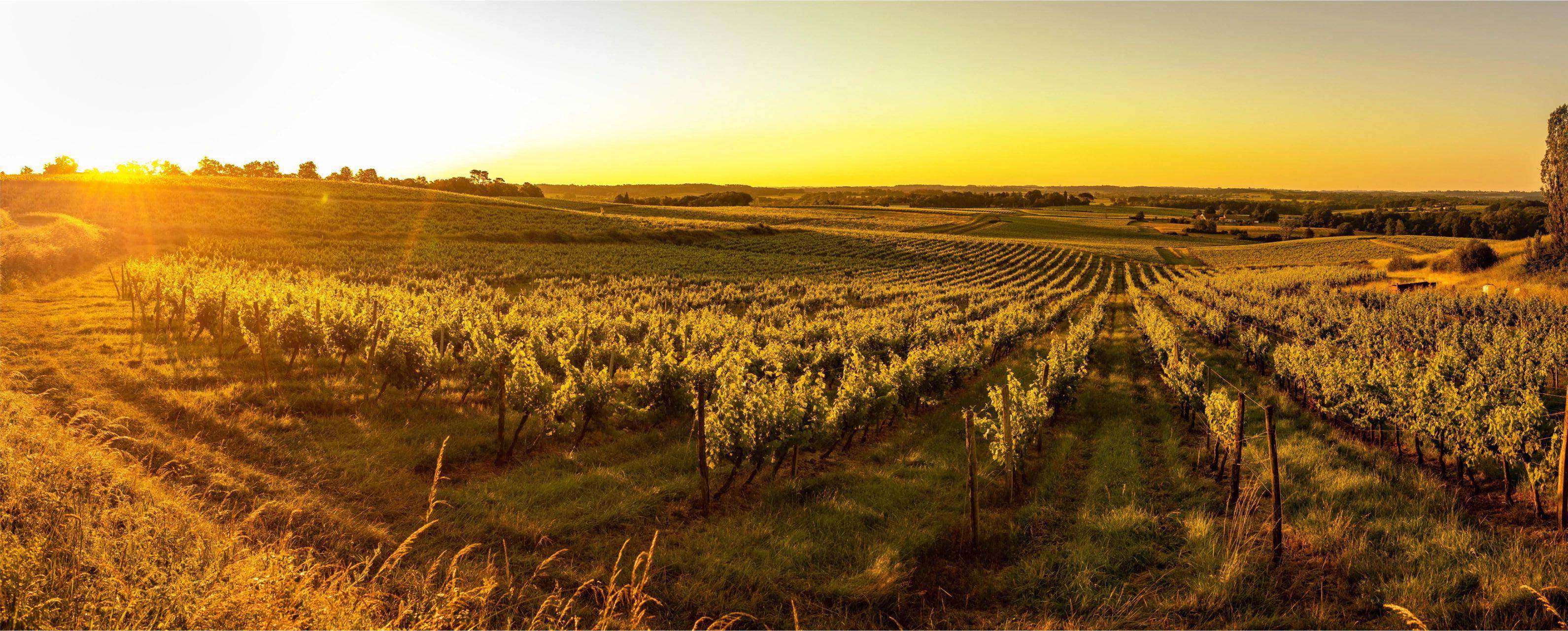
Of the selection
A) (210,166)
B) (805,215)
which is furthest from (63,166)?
(805,215)

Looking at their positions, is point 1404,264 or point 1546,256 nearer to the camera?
point 1546,256

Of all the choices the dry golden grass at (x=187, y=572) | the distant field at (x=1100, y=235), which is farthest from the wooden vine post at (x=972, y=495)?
the distant field at (x=1100, y=235)

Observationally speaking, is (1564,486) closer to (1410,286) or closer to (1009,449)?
(1009,449)

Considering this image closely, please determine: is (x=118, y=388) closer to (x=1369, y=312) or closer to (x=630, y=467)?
(x=630, y=467)

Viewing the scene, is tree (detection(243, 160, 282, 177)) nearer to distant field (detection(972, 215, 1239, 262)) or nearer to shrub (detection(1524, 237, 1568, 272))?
distant field (detection(972, 215, 1239, 262))

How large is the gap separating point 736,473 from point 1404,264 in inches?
2979

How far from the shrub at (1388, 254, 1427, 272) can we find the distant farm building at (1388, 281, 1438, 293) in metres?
11.4

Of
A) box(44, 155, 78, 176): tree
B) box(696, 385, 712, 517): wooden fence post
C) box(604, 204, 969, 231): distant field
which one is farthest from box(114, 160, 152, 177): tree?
box(696, 385, 712, 517): wooden fence post

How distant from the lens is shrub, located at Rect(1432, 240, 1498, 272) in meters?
47.0

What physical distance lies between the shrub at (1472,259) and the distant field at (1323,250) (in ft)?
80.5

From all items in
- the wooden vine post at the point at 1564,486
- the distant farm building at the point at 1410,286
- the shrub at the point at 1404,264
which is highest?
the shrub at the point at 1404,264

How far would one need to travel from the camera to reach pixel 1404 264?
5784cm

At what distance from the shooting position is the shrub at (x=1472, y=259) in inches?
1849

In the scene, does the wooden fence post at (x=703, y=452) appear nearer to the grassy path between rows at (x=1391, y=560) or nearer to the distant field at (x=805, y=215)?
the grassy path between rows at (x=1391, y=560)
